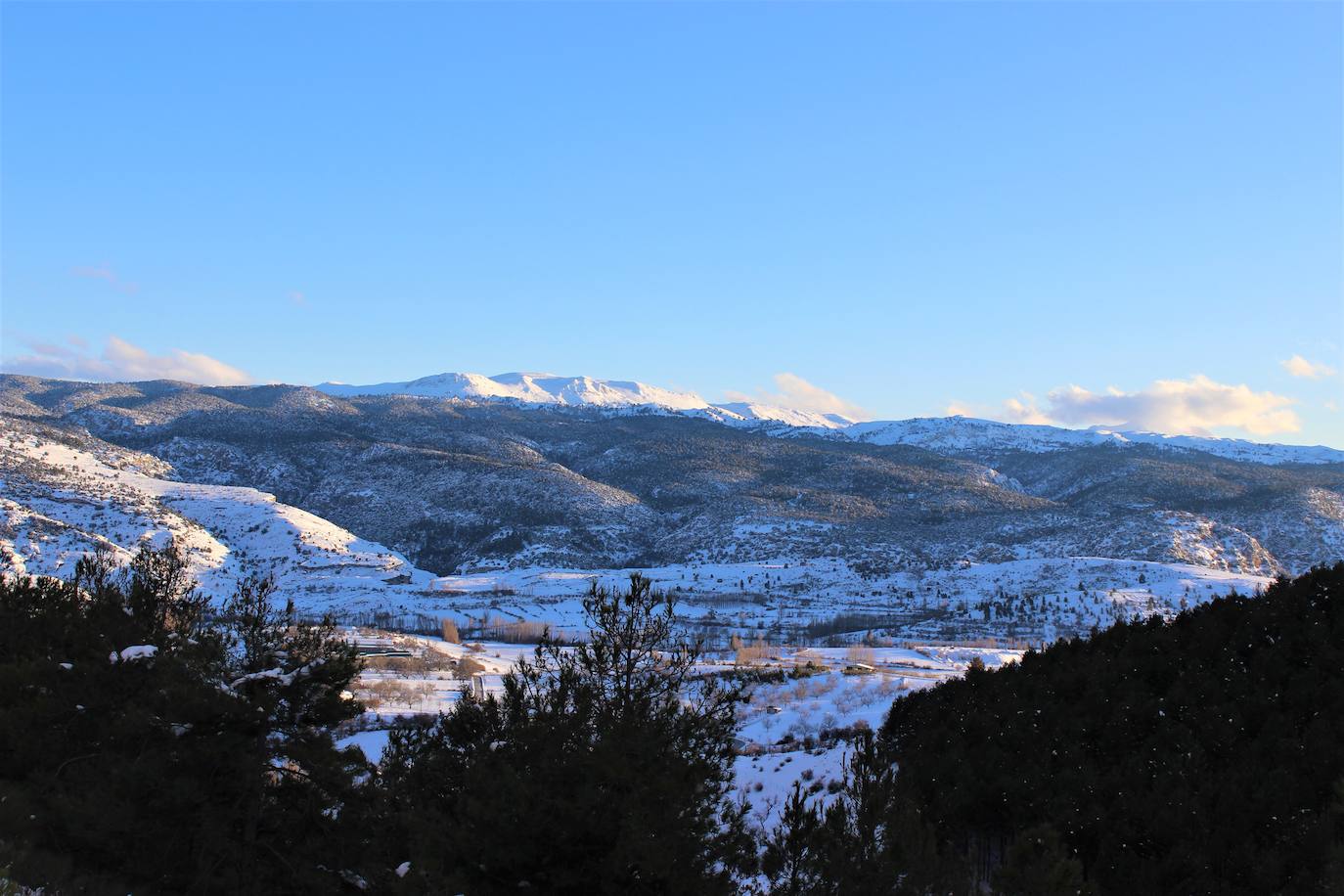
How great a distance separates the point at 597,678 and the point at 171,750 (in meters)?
8.15

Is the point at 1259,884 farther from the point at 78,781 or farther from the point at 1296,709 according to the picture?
the point at 78,781

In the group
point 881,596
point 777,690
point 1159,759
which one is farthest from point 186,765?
point 881,596

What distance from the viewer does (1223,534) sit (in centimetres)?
16700

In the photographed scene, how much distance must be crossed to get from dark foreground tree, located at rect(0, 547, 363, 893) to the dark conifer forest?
0.05 metres

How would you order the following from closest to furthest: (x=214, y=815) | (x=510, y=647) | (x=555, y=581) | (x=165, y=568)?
(x=214, y=815)
(x=165, y=568)
(x=510, y=647)
(x=555, y=581)

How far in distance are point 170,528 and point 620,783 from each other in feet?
481

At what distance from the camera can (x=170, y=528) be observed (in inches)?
5546

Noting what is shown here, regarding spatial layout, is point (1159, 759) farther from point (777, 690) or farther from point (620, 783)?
point (777, 690)

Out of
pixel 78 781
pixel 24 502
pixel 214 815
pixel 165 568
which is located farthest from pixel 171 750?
pixel 24 502

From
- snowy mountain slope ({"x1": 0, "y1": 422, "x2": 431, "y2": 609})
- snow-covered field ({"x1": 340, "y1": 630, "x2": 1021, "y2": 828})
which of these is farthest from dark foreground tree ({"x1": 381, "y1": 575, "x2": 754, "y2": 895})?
snowy mountain slope ({"x1": 0, "y1": 422, "x2": 431, "y2": 609})

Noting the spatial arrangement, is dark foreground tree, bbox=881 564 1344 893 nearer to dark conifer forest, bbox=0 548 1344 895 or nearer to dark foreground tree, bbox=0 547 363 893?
dark conifer forest, bbox=0 548 1344 895

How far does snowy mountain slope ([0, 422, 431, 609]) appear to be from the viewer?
382ft

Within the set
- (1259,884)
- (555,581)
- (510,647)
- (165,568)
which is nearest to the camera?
(1259,884)

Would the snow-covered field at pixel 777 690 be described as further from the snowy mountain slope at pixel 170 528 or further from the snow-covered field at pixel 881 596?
the snowy mountain slope at pixel 170 528
